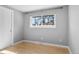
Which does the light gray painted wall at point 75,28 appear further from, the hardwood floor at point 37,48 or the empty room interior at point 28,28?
the hardwood floor at point 37,48

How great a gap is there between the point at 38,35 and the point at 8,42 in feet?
2.34

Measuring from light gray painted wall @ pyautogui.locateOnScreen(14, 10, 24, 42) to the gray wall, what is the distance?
9 centimetres

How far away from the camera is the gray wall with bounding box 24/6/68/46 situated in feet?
5.73

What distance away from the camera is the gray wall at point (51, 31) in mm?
1745

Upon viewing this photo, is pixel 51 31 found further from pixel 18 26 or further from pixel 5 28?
pixel 5 28

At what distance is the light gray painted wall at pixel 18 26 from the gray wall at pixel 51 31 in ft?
0.30

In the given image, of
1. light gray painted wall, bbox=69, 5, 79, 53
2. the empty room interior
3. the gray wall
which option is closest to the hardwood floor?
the empty room interior

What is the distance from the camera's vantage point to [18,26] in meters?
1.68

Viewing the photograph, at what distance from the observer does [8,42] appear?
5.57 feet

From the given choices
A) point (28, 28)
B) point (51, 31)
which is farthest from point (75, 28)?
point (28, 28)
